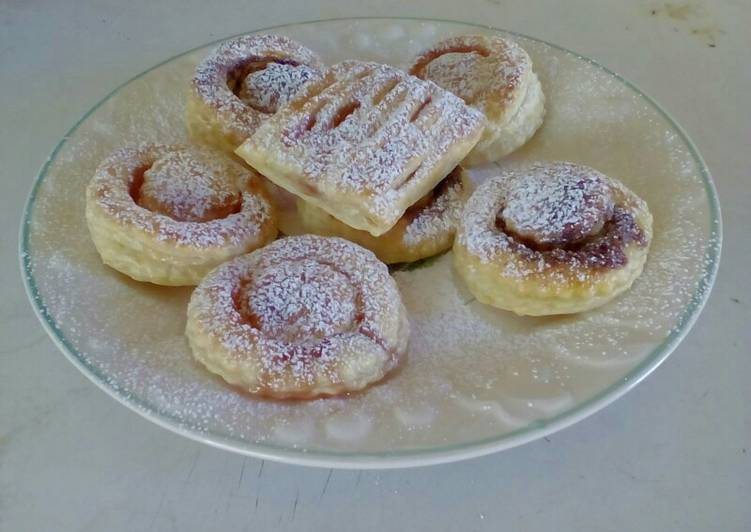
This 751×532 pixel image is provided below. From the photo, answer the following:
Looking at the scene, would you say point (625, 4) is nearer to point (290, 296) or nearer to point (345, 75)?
point (345, 75)

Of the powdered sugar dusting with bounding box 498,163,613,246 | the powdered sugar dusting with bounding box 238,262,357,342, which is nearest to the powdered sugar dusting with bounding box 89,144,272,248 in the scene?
the powdered sugar dusting with bounding box 238,262,357,342

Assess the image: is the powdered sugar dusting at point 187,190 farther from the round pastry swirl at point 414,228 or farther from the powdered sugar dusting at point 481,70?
the powdered sugar dusting at point 481,70

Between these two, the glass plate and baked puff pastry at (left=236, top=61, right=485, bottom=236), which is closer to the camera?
the glass plate

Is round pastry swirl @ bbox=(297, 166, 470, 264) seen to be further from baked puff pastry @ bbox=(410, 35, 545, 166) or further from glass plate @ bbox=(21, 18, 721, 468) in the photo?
baked puff pastry @ bbox=(410, 35, 545, 166)

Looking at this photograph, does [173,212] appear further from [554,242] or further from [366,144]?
[554,242]

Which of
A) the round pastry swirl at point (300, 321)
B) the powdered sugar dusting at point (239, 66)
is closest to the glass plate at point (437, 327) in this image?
the round pastry swirl at point (300, 321)

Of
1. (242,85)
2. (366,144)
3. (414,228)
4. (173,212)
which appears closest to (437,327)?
(414,228)
